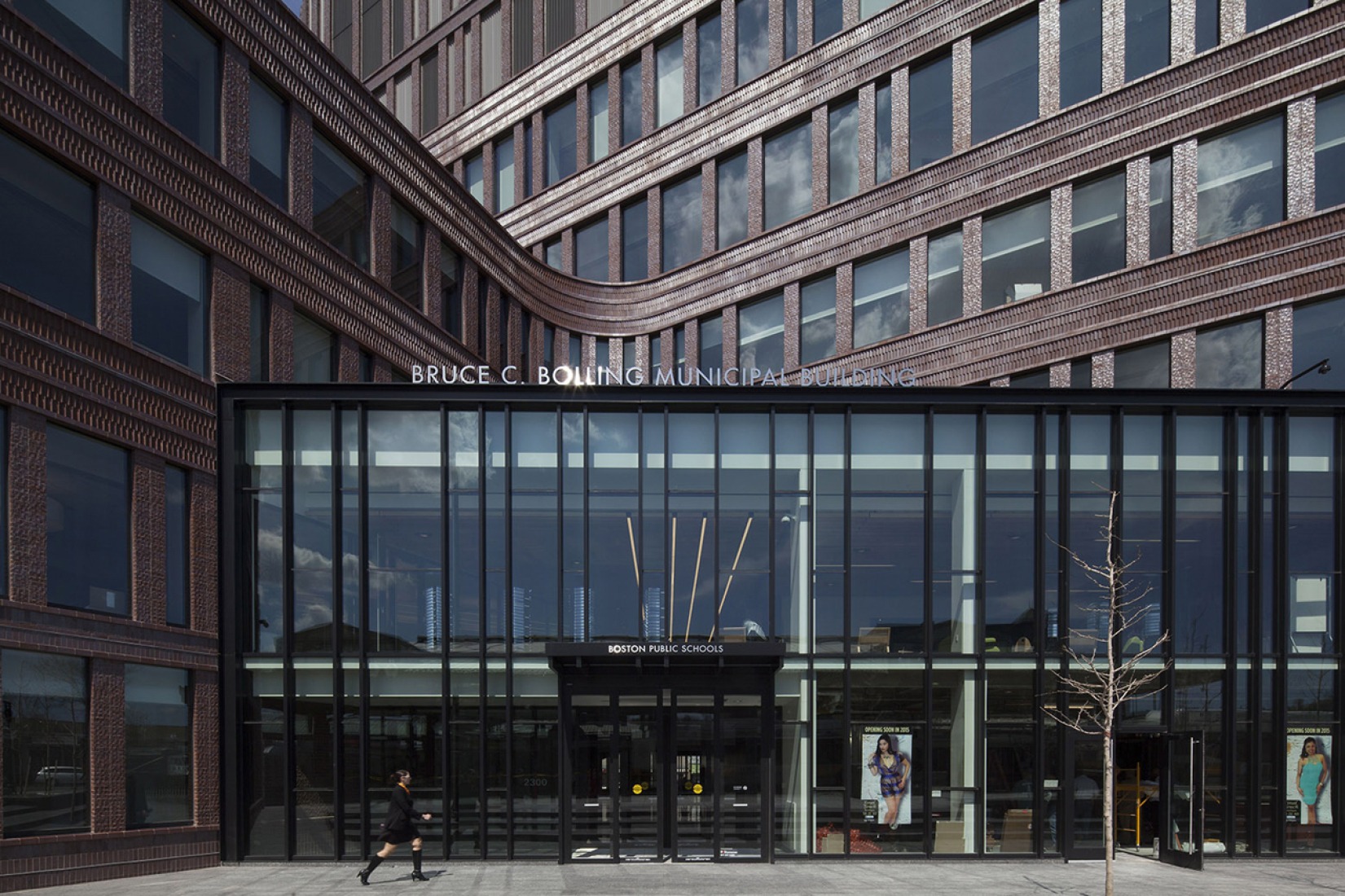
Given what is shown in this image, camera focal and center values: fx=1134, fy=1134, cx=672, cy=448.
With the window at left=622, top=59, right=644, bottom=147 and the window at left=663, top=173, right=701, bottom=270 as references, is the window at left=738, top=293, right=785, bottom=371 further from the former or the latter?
the window at left=622, top=59, right=644, bottom=147

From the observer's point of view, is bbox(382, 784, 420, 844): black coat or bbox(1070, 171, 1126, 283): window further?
bbox(1070, 171, 1126, 283): window

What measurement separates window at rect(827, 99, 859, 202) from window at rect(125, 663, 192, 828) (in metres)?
23.3

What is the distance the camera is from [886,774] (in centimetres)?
2194

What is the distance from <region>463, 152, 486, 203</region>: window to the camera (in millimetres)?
47062

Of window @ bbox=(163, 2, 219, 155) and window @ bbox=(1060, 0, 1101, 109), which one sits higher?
window @ bbox=(1060, 0, 1101, 109)

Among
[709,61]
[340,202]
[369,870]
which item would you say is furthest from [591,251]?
[369,870]

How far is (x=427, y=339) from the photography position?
31844 mm

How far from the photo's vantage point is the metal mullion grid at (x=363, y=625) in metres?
21.4

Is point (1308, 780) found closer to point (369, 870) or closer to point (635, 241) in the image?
point (369, 870)

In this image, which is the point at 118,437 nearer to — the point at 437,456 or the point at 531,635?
the point at 437,456

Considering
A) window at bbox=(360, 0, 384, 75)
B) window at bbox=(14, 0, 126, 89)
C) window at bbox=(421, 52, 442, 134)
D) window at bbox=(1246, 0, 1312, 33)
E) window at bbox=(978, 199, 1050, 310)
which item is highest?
window at bbox=(360, 0, 384, 75)

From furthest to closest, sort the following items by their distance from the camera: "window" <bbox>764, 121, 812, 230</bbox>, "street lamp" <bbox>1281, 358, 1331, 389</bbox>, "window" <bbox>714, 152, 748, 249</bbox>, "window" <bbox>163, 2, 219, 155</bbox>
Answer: "window" <bbox>714, 152, 748, 249</bbox>
"window" <bbox>764, 121, 812, 230</bbox>
"street lamp" <bbox>1281, 358, 1331, 389</bbox>
"window" <bbox>163, 2, 219, 155</bbox>

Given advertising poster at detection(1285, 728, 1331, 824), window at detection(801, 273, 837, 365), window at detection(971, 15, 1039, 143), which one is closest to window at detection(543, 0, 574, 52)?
window at detection(801, 273, 837, 365)

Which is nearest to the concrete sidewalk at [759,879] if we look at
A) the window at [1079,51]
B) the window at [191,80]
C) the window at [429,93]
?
the window at [191,80]
